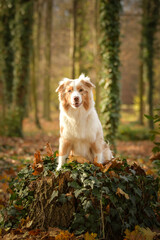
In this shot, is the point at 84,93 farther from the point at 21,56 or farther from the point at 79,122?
the point at 21,56

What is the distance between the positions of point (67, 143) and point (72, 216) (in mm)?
1070

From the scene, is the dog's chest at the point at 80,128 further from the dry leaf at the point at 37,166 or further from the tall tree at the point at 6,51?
the tall tree at the point at 6,51

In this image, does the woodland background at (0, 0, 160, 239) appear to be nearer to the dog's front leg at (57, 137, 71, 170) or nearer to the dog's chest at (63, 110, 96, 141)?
the dog's front leg at (57, 137, 71, 170)

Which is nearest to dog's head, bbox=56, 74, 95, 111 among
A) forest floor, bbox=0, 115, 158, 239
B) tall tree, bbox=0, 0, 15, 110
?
forest floor, bbox=0, 115, 158, 239

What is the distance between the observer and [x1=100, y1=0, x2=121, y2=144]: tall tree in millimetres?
8195

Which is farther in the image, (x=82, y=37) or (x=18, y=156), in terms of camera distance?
(x=82, y=37)

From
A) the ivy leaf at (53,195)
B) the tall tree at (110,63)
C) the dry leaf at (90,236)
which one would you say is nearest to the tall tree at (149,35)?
the tall tree at (110,63)

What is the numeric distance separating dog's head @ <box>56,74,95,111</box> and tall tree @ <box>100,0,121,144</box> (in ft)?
16.9

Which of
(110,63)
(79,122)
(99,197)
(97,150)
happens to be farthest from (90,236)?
(110,63)

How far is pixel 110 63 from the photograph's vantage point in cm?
830

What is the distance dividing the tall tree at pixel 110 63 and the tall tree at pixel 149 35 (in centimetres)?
853

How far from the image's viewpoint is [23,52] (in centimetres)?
1141

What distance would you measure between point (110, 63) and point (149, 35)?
33.5 ft

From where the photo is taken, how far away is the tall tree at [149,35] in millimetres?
16181
